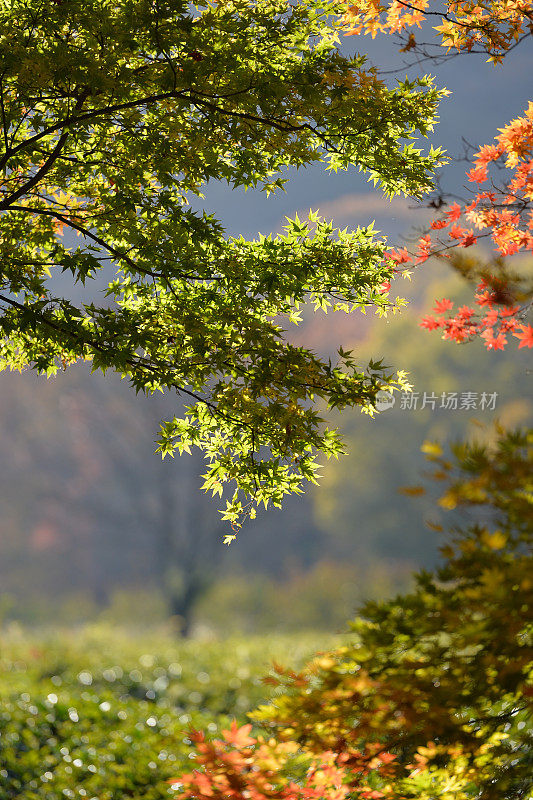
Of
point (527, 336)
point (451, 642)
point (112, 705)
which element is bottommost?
point (451, 642)

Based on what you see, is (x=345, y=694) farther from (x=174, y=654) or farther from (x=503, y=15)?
(x=174, y=654)

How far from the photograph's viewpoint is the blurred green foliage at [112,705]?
5.55m

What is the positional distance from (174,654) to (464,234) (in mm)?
8056

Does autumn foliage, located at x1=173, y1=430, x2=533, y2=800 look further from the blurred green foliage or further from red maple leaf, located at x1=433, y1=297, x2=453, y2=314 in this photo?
red maple leaf, located at x1=433, y1=297, x2=453, y2=314

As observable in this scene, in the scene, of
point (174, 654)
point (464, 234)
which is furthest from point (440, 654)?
point (174, 654)

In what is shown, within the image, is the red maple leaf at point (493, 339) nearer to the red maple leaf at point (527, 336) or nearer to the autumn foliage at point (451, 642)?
the red maple leaf at point (527, 336)

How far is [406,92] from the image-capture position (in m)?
4.77

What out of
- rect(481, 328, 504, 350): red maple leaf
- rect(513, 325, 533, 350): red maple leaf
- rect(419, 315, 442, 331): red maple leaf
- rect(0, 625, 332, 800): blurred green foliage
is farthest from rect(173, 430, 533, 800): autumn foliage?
rect(419, 315, 442, 331): red maple leaf

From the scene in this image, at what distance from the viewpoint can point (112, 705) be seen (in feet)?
22.8

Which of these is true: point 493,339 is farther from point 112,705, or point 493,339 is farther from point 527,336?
→ point 112,705

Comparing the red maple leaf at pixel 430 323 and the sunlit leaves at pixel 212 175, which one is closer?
the sunlit leaves at pixel 212 175

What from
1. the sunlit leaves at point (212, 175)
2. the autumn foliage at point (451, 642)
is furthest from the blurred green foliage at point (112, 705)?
the sunlit leaves at point (212, 175)

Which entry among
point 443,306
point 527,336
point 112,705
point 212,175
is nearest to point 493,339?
point 443,306

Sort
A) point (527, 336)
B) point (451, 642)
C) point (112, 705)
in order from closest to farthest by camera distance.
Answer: point (451, 642) → point (527, 336) → point (112, 705)
